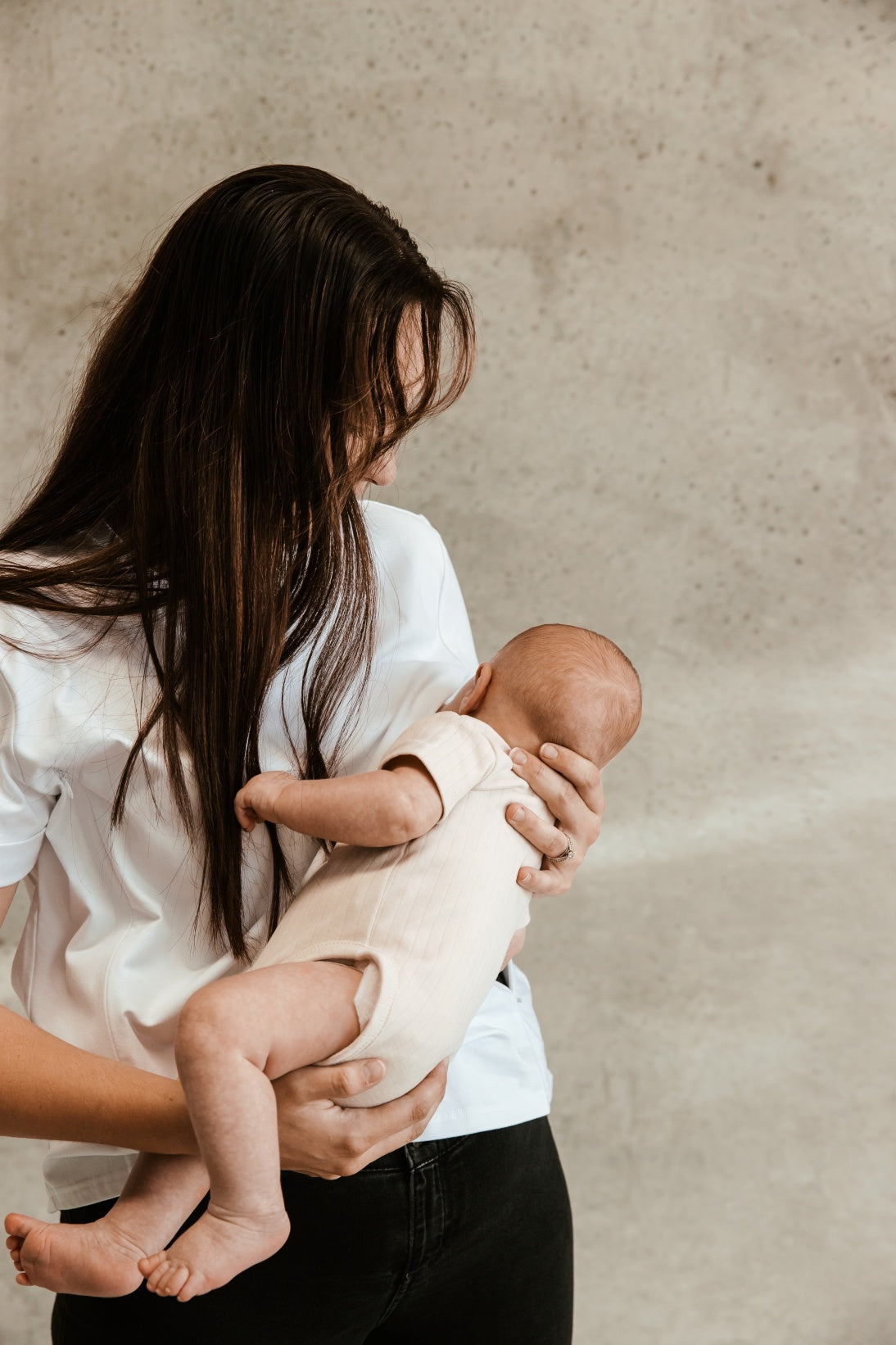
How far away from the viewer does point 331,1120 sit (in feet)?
2.84

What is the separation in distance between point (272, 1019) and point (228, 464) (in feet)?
1.65

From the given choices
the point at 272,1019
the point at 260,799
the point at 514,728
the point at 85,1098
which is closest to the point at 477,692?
the point at 514,728

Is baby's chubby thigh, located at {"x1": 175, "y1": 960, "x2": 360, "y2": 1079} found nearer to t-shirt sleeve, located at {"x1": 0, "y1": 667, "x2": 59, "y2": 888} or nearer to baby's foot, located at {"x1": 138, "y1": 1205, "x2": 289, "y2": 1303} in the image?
baby's foot, located at {"x1": 138, "y1": 1205, "x2": 289, "y2": 1303}

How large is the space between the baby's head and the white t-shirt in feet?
0.70

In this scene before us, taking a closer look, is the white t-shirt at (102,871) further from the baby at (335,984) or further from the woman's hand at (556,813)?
the woman's hand at (556,813)

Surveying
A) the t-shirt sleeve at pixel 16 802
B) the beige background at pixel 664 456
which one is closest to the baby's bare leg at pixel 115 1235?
the t-shirt sleeve at pixel 16 802

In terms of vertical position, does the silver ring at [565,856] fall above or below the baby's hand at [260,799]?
below

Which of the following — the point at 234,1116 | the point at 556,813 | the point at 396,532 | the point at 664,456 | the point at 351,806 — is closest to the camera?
the point at 234,1116

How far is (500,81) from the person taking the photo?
1.82 meters

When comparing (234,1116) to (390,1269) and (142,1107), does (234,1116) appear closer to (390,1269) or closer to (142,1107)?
(142,1107)

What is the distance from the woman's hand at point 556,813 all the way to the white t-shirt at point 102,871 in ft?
0.66

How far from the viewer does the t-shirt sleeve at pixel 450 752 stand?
36.8 inches

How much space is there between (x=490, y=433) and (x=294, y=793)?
46.5 inches

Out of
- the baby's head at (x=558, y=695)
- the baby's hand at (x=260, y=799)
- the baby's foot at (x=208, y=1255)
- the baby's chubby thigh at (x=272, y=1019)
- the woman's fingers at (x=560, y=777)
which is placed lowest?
the baby's foot at (x=208, y=1255)
